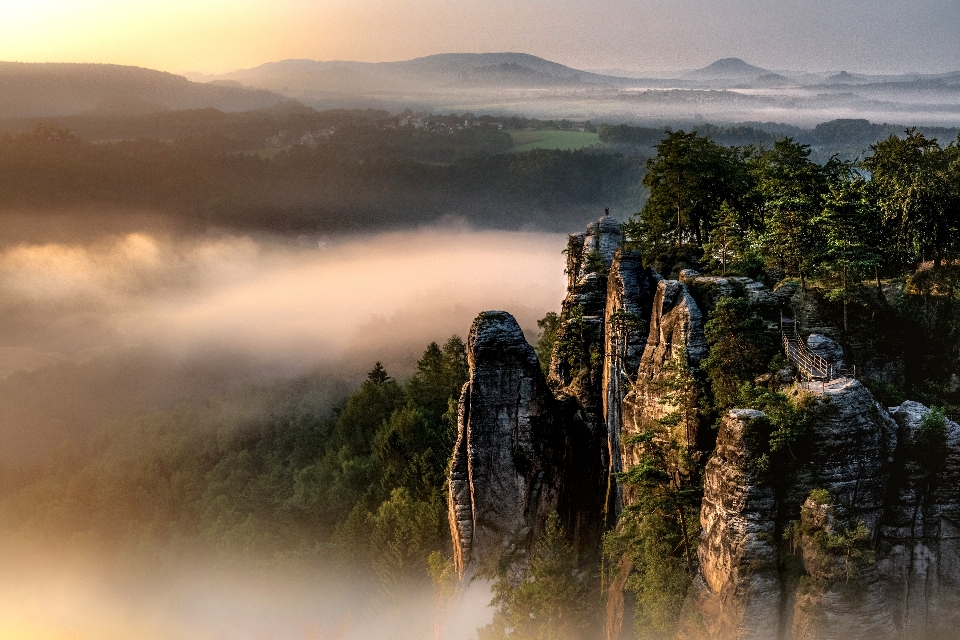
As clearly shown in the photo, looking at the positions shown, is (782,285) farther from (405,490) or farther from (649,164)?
(405,490)

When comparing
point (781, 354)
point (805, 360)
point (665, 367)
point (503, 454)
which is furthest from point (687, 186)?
point (503, 454)

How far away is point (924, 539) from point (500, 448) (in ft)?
70.1

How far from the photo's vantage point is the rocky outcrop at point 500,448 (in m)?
44.4

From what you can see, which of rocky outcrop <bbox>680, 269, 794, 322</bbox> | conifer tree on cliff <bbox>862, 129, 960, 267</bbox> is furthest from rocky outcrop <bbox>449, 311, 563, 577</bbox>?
conifer tree on cliff <bbox>862, 129, 960, 267</bbox>

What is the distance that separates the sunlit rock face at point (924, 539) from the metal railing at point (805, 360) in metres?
3.98

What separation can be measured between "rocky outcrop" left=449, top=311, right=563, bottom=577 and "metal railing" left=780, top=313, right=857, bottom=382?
13.8 meters

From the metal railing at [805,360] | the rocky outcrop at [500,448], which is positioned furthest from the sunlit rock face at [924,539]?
the rocky outcrop at [500,448]

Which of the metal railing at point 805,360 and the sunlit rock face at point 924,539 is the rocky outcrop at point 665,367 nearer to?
the metal railing at point 805,360

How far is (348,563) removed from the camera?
70312 mm

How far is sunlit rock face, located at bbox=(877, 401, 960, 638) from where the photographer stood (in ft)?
103

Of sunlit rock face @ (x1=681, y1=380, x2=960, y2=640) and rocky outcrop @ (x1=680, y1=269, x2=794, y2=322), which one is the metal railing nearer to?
rocky outcrop @ (x1=680, y1=269, x2=794, y2=322)

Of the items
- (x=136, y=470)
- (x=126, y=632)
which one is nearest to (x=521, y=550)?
(x=126, y=632)

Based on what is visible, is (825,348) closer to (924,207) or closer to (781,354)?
(781,354)

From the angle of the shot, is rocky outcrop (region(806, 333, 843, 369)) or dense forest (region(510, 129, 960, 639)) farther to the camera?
rocky outcrop (region(806, 333, 843, 369))
